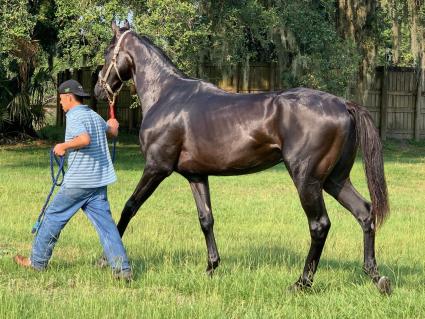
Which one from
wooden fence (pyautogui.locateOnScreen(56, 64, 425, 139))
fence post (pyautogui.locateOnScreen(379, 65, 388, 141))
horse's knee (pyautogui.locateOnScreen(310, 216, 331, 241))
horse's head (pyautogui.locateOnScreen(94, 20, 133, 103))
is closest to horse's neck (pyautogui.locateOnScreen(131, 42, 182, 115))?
horse's head (pyautogui.locateOnScreen(94, 20, 133, 103))

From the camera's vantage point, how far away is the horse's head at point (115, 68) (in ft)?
24.0

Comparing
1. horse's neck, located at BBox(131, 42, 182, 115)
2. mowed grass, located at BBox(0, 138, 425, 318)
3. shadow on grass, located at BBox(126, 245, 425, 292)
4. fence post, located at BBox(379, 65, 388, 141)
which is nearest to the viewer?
mowed grass, located at BBox(0, 138, 425, 318)

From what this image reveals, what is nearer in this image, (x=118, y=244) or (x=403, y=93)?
(x=118, y=244)

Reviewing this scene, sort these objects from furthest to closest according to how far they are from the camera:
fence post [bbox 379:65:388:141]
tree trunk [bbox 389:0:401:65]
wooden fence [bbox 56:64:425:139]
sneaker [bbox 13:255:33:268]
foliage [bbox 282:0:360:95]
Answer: fence post [bbox 379:65:388:141] < wooden fence [bbox 56:64:425:139] < tree trunk [bbox 389:0:401:65] < foliage [bbox 282:0:360:95] < sneaker [bbox 13:255:33:268]

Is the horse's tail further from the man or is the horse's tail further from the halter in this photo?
the halter

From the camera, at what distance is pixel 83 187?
6.34m

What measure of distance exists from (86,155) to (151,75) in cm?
121

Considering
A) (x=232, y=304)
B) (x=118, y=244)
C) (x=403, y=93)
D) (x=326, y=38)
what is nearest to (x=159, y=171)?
(x=118, y=244)

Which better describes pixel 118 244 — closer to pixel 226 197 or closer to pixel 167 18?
pixel 226 197

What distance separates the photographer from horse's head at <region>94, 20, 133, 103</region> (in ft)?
24.0

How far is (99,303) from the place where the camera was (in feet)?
17.2

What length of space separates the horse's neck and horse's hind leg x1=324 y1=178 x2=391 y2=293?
1.81 meters

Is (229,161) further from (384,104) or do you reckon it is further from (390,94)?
(390,94)

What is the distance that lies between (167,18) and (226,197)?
5.12 m
